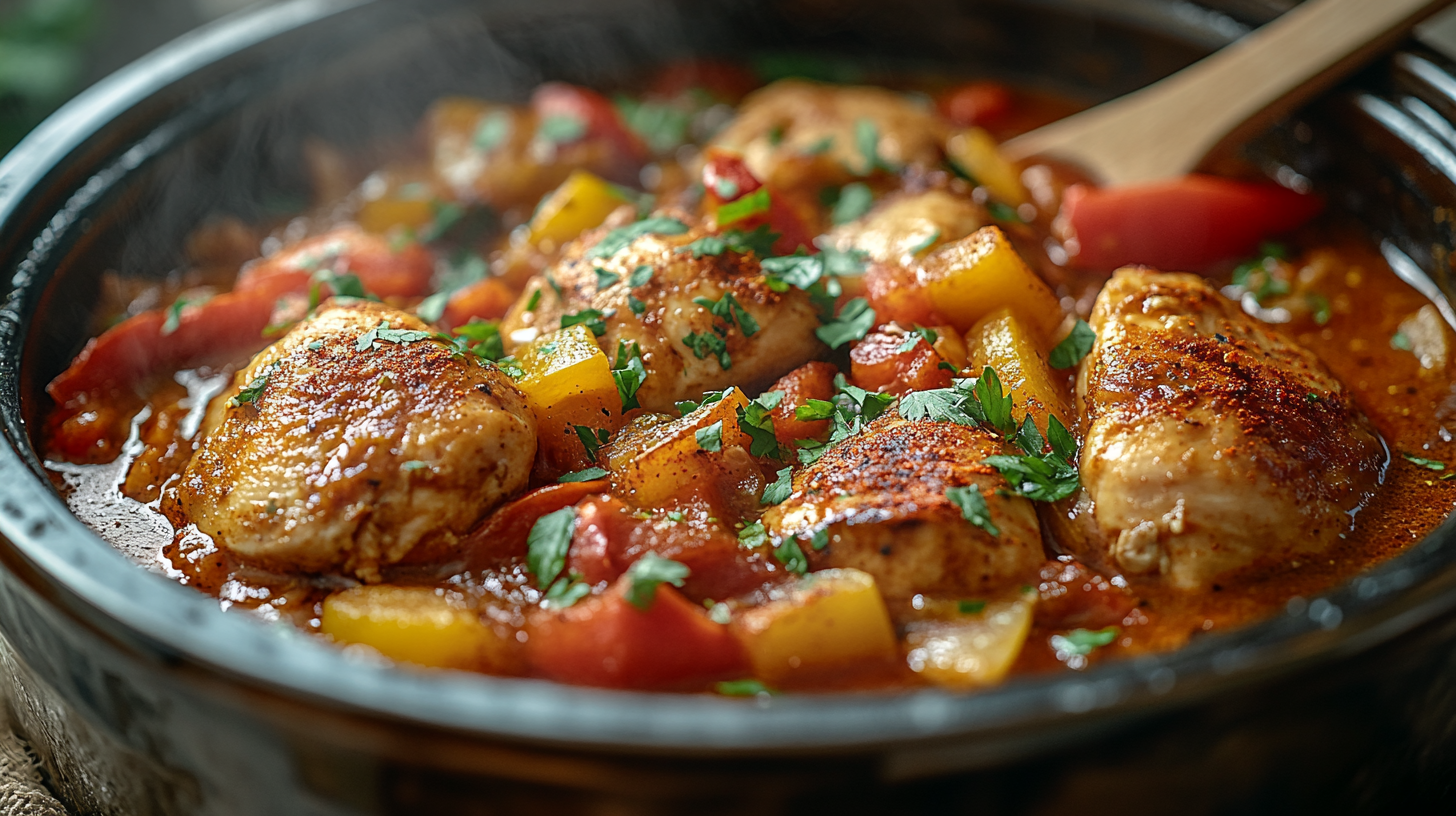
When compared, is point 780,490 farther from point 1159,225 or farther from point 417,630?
point 1159,225

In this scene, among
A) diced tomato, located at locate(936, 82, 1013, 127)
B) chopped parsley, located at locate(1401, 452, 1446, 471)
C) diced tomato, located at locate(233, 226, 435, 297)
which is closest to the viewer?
chopped parsley, located at locate(1401, 452, 1446, 471)

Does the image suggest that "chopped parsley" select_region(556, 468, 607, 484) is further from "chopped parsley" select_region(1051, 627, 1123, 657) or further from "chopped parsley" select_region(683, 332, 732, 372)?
"chopped parsley" select_region(1051, 627, 1123, 657)

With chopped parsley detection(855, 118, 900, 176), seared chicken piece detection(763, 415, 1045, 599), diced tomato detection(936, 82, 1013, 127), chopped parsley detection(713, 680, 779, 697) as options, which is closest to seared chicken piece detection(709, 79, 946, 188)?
chopped parsley detection(855, 118, 900, 176)

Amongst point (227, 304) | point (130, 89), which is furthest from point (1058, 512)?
point (130, 89)

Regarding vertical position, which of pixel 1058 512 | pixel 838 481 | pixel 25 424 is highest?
pixel 25 424

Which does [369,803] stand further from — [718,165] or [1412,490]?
[1412,490]

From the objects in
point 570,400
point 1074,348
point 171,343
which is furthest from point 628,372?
point 171,343
